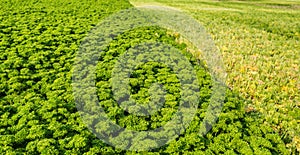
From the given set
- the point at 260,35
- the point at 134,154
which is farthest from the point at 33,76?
the point at 260,35

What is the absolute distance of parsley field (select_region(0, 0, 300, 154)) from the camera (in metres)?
6.66

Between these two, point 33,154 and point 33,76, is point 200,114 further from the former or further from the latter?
point 33,76

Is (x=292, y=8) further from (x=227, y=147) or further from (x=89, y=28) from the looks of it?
(x=227, y=147)

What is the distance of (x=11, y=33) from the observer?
1358 cm

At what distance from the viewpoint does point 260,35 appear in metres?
18.1

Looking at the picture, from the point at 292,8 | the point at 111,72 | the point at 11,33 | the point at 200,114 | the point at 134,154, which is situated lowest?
the point at 134,154

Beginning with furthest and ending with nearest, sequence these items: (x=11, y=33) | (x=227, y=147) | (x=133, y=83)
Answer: (x=11, y=33) → (x=133, y=83) → (x=227, y=147)

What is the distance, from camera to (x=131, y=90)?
9016 mm

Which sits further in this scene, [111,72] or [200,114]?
[111,72]

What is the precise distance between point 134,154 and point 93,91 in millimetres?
3026

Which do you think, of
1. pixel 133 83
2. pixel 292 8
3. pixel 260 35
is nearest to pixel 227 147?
pixel 133 83

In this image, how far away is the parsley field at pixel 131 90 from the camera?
21.8ft

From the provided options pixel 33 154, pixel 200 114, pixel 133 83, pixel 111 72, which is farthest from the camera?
pixel 111 72

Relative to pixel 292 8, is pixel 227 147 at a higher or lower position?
lower
